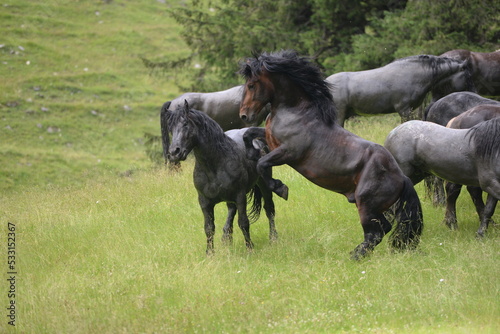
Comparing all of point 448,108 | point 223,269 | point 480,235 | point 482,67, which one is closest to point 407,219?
point 480,235

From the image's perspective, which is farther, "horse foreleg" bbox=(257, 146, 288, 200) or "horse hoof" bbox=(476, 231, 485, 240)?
"horse hoof" bbox=(476, 231, 485, 240)

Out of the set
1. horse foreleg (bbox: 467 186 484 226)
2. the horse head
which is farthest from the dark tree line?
the horse head

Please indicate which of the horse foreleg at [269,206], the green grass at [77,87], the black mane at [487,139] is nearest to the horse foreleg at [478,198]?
the black mane at [487,139]

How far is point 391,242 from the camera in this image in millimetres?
8906

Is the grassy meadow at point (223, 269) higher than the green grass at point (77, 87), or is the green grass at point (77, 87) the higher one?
the grassy meadow at point (223, 269)

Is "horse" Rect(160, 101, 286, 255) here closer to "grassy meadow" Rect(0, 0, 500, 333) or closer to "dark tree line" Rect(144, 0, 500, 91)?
"grassy meadow" Rect(0, 0, 500, 333)

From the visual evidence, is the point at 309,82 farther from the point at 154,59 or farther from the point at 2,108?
the point at 154,59

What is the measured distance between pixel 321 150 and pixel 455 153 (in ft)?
6.93

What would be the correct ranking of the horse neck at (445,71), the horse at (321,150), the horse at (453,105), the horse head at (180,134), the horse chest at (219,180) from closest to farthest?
1. the horse head at (180,134)
2. the horse at (321,150)
3. the horse chest at (219,180)
4. the horse at (453,105)
5. the horse neck at (445,71)

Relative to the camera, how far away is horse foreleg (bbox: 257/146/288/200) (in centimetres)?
841

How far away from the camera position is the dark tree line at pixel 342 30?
685 inches

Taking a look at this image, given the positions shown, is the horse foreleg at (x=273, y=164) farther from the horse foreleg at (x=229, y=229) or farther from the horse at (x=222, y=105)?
the horse at (x=222, y=105)

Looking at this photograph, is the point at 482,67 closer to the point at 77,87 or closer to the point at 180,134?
the point at 180,134

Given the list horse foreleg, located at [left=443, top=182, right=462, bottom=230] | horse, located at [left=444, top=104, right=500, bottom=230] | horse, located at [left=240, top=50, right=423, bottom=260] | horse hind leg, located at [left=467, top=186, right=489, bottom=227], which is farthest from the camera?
horse hind leg, located at [left=467, top=186, right=489, bottom=227]
